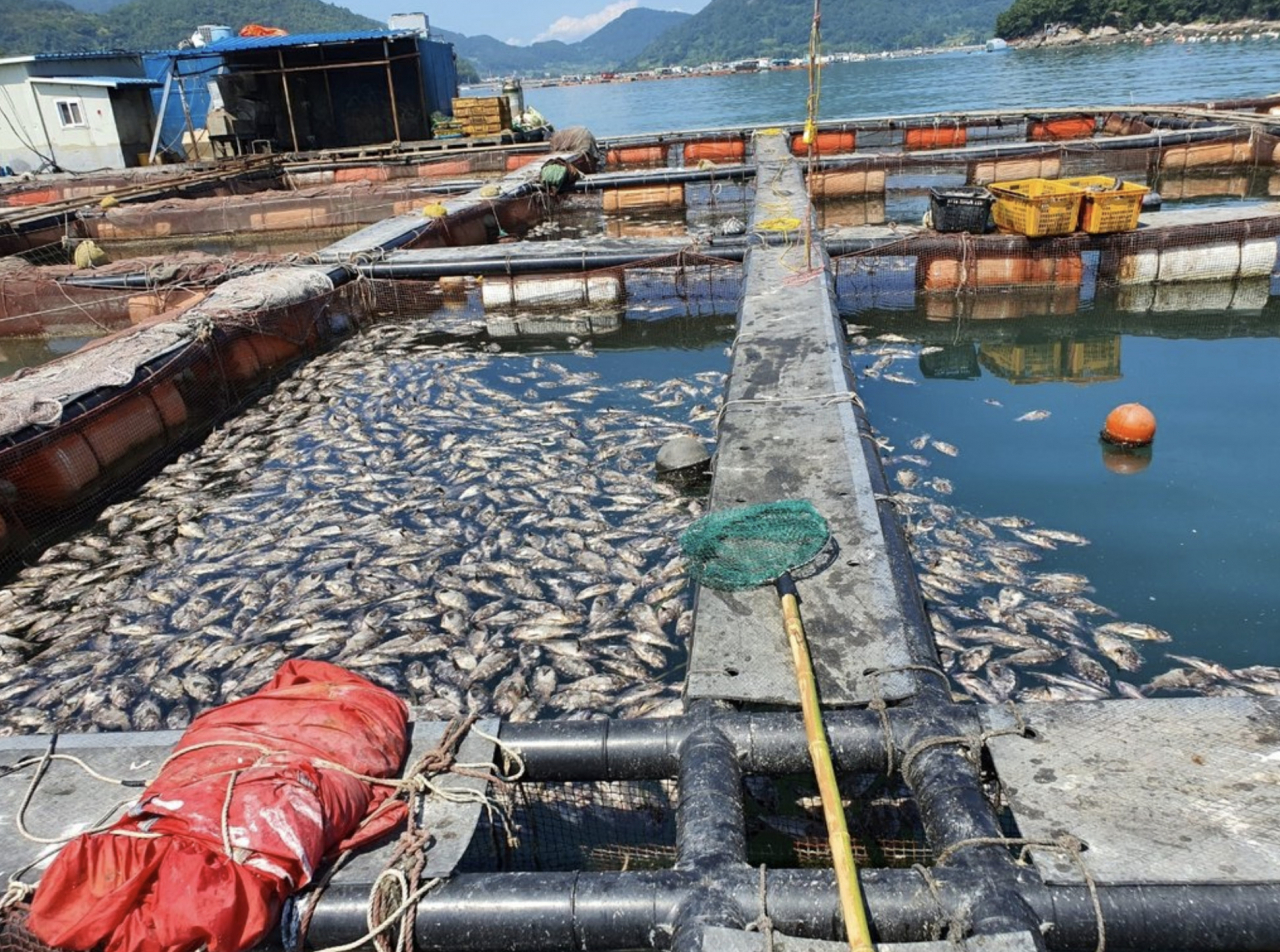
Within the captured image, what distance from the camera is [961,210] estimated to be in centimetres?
1412

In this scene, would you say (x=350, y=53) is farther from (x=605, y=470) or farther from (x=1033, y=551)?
(x=1033, y=551)

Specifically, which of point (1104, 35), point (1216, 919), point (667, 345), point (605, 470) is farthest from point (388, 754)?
point (1104, 35)

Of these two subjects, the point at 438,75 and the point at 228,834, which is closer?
the point at 228,834

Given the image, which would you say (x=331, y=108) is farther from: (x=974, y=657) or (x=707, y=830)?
(x=707, y=830)

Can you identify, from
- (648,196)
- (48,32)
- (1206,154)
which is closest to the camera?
(1206,154)

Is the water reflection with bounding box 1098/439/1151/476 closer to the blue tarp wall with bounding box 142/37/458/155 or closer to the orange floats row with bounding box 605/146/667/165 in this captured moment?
the orange floats row with bounding box 605/146/667/165

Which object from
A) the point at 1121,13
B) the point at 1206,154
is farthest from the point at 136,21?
the point at 1206,154

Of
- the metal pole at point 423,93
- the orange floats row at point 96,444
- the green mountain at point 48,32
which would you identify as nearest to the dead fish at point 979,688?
the orange floats row at point 96,444

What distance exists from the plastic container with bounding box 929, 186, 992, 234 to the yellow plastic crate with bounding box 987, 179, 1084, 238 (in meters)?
0.36

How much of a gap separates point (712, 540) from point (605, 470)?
385 centimetres

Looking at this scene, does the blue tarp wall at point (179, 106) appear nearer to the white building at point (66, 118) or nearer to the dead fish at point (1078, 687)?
the white building at point (66, 118)

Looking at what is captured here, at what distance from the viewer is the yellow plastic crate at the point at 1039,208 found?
42.7 feet

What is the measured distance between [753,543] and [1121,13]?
474ft

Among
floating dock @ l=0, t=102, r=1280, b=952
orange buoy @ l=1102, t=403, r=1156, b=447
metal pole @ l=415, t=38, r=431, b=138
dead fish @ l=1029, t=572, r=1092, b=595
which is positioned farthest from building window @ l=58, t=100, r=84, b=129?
dead fish @ l=1029, t=572, r=1092, b=595
